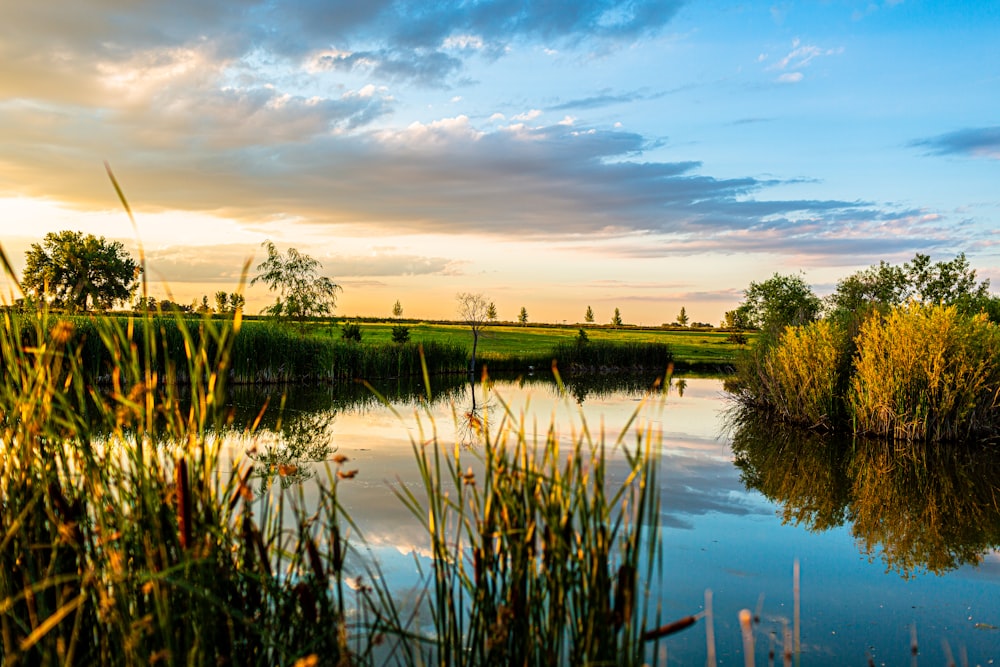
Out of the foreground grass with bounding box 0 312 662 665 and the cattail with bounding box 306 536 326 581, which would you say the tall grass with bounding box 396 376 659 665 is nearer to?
the foreground grass with bounding box 0 312 662 665

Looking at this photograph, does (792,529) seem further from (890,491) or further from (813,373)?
(813,373)

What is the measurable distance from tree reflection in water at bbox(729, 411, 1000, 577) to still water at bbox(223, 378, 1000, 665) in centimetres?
3

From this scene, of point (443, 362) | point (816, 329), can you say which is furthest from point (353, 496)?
point (443, 362)

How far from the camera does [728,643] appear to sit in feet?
Result: 16.1

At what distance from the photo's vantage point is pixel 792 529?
7965 millimetres

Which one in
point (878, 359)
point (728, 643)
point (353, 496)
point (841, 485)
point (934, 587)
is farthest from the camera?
point (878, 359)

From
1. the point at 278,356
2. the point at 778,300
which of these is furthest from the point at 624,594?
the point at 778,300

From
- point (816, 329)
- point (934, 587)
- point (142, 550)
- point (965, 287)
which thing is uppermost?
point (965, 287)

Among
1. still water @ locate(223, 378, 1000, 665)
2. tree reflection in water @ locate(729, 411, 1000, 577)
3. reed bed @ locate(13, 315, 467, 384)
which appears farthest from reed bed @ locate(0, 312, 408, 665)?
reed bed @ locate(13, 315, 467, 384)

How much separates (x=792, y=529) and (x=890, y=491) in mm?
2667

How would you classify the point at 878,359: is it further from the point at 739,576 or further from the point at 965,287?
the point at 965,287

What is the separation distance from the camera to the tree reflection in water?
24.6ft

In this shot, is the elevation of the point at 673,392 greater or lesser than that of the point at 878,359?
lesser

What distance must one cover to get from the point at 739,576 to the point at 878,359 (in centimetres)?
900
